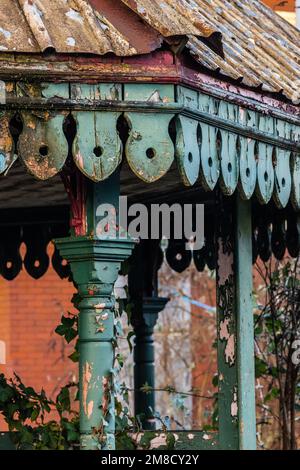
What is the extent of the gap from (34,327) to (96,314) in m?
9.05

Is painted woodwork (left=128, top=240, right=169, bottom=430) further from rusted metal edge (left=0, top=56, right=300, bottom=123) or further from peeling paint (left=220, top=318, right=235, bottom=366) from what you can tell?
rusted metal edge (left=0, top=56, right=300, bottom=123)

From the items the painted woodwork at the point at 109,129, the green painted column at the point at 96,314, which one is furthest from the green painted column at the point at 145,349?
the painted woodwork at the point at 109,129

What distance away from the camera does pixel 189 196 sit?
7758 millimetres

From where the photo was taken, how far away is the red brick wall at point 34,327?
14.0m

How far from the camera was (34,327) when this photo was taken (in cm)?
1403

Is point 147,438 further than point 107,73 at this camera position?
Yes

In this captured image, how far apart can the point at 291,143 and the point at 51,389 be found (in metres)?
8.45

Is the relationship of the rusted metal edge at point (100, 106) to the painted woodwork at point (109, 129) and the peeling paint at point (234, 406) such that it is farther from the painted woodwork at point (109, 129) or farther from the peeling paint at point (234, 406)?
the peeling paint at point (234, 406)

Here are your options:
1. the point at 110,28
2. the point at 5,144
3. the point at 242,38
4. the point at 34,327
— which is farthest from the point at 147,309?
the point at 34,327

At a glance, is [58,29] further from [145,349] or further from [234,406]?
[145,349]

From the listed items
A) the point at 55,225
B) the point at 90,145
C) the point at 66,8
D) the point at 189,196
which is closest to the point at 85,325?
the point at 90,145

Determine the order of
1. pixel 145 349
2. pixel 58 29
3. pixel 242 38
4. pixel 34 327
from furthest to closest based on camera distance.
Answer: pixel 34 327 < pixel 145 349 < pixel 242 38 < pixel 58 29

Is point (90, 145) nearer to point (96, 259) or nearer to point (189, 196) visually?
point (96, 259)

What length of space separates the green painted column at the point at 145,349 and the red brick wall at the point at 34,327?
4.77 metres
